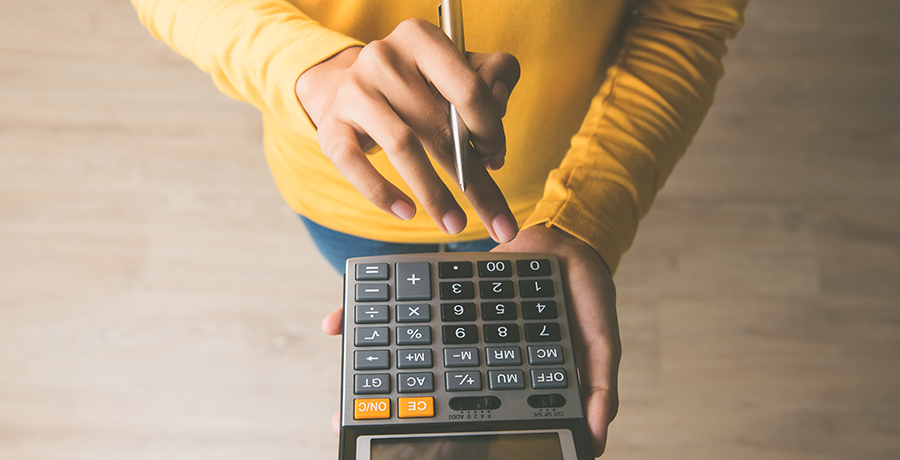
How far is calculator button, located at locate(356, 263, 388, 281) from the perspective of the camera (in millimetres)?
410

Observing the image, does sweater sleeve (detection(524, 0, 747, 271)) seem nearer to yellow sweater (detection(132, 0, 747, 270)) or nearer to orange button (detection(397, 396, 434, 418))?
yellow sweater (detection(132, 0, 747, 270))

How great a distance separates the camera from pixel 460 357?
1.26 ft

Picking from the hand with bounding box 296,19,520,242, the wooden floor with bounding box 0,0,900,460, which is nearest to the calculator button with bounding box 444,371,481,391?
the hand with bounding box 296,19,520,242

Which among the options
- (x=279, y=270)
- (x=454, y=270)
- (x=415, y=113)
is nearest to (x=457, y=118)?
(x=415, y=113)

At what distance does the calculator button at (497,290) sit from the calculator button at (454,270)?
0.04 ft

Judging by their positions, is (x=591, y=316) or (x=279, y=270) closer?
(x=591, y=316)

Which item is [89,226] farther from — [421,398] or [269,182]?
[421,398]

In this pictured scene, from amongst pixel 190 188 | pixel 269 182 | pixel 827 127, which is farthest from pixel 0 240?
pixel 827 127

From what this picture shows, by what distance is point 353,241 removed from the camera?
0.56 meters

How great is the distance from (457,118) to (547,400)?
179 millimetres

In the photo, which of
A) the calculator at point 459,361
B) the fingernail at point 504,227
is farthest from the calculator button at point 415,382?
the fingernail at point 504,227

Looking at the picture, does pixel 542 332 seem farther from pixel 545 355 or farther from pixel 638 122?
pixel 638 122

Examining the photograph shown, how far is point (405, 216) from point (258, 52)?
146 mm

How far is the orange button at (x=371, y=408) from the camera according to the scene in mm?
363
